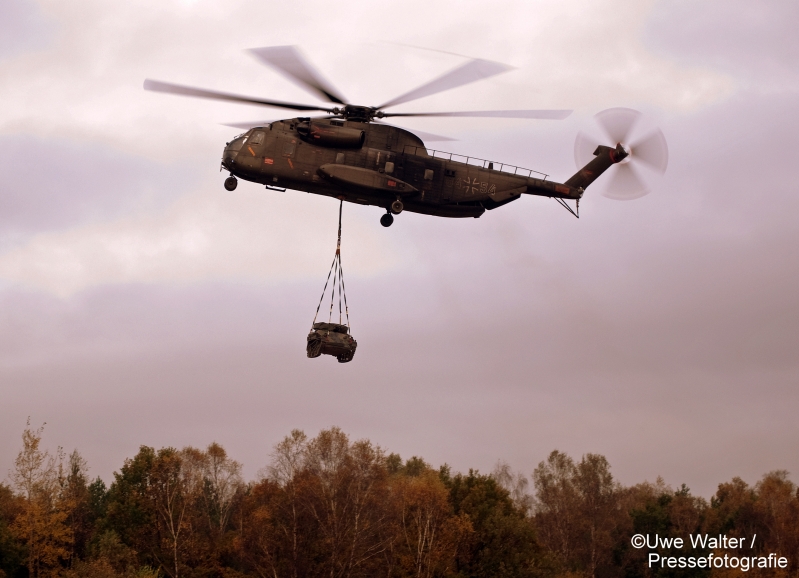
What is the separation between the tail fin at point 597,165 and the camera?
45.5 metres

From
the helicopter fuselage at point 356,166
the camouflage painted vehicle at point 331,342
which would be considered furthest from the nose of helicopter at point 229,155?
the camouflage painted vehicle at point 331,342

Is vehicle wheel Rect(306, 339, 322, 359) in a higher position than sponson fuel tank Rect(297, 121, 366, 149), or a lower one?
lower

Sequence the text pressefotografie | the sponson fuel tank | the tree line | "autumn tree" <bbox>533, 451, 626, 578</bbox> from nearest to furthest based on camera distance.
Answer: the sponson fuel tank < the tree line < the text pressefotografie < "autumn tree" <bbox>533, 451, 626, 578</bbox>

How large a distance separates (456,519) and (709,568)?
23.8 meters

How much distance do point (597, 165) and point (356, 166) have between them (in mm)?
13193

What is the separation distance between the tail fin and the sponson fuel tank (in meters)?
11.5

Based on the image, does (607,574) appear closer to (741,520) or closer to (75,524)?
(741,520)

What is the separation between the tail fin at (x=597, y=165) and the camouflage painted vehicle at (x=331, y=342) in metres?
13.5

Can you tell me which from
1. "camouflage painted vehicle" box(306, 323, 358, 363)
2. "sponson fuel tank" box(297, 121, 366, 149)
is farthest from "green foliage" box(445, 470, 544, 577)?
"sponson fuel tank" box(297, 121, 366, 149)

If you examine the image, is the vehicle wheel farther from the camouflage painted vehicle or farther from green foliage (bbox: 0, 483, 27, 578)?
green foliage (bbox: 0, 483, 27, 578)

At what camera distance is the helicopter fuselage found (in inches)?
1481

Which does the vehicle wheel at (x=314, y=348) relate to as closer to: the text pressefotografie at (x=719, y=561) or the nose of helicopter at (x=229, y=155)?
the nose of helicopter at (x=229, y=155)

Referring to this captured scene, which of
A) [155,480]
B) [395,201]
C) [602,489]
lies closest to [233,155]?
[395,201]

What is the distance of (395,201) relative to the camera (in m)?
38.8
